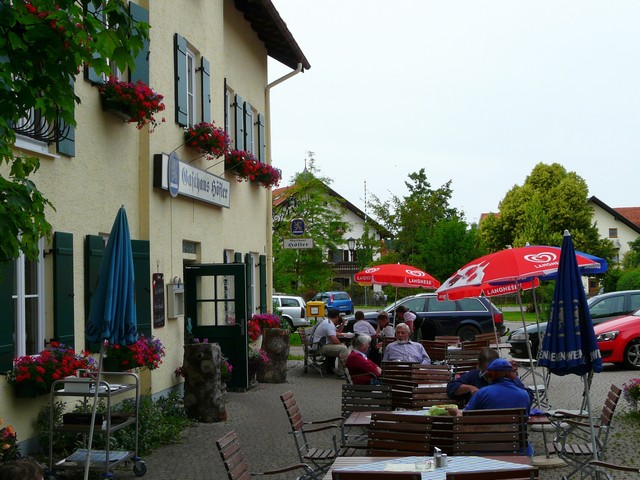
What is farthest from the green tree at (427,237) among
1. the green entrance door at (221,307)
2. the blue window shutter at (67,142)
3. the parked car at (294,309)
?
the blue window shutter at (67,142)

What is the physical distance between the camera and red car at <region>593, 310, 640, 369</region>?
2020 cm

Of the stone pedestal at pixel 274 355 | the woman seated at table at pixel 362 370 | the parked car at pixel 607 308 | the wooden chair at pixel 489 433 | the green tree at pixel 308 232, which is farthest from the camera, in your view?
the green tree at pixel 308 232

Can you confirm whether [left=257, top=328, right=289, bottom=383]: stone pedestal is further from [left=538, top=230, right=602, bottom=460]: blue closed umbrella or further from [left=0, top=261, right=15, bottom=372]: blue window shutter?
[left=538, top=230, right=602, bottom=460]: blue closed umbrella

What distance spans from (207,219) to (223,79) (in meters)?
2.91

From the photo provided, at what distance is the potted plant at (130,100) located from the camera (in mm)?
11727

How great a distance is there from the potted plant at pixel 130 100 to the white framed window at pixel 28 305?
242 centimetres

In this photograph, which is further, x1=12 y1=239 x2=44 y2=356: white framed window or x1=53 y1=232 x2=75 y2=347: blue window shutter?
x1=53 y1=232 x2=75 y2=347: blue window shutter

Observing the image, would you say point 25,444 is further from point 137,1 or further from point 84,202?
point 137,1

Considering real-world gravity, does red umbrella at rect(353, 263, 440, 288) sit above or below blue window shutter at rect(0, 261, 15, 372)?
above

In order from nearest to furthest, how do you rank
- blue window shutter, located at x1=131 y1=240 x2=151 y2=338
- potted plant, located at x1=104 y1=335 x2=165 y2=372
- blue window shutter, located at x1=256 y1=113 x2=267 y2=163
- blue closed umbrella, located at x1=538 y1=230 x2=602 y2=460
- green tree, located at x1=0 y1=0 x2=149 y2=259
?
green tree, located at x1=0 y1=0 x2=149 y2=259, blue closed umbrella, located at x1=538 y1=230 x2=602 y2=460, potted plant, located at x1=104 y1=335 x2=165 y2=372, blue window shutter, located at x1=131 y1=240 x2=151 y2=338, blue window shutter, located at x1=256 y1=113 x2=267 y2=163

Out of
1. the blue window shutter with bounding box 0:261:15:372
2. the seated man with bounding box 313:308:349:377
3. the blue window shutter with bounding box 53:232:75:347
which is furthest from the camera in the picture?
the seated man with bounding box 313:308:349:377

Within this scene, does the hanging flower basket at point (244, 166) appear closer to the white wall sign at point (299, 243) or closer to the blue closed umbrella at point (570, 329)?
the white wall sign at point (299, 243)

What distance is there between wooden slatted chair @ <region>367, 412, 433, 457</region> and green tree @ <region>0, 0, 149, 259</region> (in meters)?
3.37

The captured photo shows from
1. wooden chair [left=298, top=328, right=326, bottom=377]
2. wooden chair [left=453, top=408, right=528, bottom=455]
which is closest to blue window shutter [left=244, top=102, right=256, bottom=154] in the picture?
wooden chair [left=298, top=328, right=326, bottom=377]
